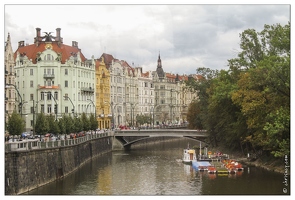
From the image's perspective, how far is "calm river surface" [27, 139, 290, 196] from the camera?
170 ft

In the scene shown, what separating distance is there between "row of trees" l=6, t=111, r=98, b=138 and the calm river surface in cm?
654

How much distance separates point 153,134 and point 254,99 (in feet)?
124

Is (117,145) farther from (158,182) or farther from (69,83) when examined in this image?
(158,182)

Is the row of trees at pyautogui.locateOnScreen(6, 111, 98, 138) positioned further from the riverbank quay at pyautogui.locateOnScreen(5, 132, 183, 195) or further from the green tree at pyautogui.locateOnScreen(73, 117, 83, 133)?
the riverbank quay at pyautogui.locateOnScreen(5, 132, 183, 195)

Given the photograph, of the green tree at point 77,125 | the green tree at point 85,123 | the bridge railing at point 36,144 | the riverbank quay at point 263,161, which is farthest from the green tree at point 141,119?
the bridge railing at point 36,144

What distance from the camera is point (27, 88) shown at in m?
107

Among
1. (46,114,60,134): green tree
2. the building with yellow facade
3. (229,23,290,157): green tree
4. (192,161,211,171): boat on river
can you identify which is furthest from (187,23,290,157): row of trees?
the building with yellow facade

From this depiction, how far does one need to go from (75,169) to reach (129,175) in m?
8.28

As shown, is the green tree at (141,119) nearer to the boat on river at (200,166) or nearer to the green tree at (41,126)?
the boat on river at (200,166)

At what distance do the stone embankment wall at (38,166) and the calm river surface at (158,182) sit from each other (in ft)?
3.02

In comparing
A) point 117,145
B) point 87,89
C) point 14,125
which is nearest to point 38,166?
point 14,125

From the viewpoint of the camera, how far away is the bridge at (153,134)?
94812 millimetres

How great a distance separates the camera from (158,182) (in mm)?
58250

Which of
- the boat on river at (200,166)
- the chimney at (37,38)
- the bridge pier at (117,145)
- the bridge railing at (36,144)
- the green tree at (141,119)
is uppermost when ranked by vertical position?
the chimney at (37,38)
